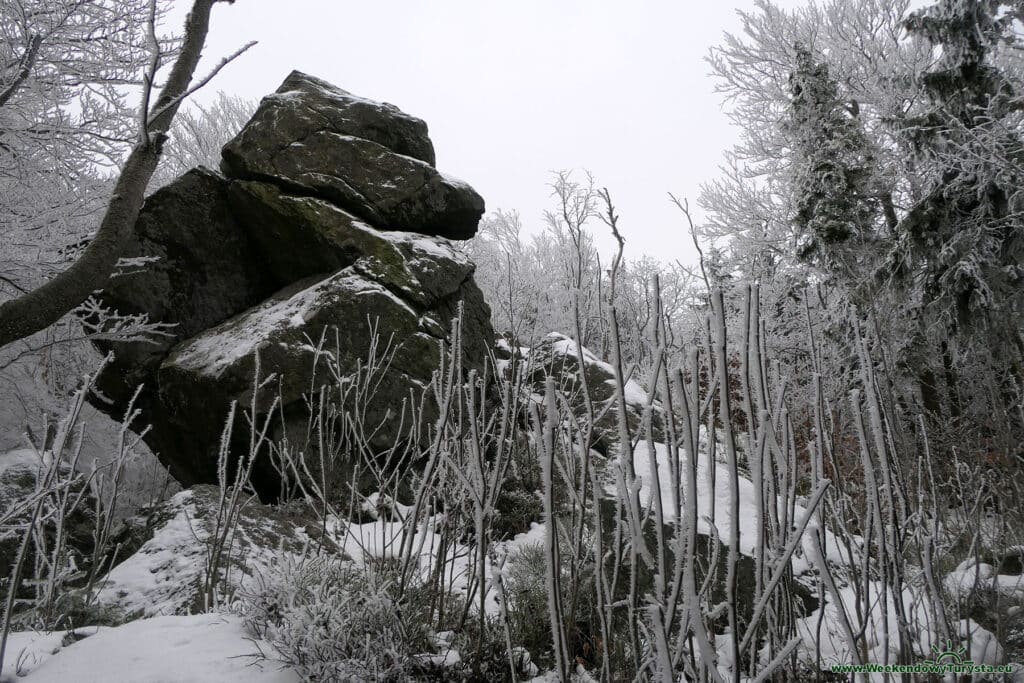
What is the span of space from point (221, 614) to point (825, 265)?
337 inches

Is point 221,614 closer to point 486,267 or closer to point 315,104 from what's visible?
point 315,104

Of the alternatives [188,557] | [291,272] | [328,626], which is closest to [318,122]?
[291,272]

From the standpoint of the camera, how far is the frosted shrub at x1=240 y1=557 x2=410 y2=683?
1.69 m

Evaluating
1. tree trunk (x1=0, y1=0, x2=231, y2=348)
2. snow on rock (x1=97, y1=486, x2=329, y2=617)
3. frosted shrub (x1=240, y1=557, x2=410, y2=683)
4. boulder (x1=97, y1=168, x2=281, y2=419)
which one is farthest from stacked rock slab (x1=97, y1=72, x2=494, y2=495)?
frosted shrub (x1=240, y1=557, x2=410, y2=683)

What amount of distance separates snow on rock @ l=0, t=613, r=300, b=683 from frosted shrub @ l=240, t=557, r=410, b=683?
6cm

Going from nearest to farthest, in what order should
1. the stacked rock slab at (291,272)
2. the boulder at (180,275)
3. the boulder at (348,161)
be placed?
the stacked rock slab at (291,272) → the boulder at (180,275) → the boulder at (348,161)

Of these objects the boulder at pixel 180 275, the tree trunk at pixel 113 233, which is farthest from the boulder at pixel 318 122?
the tree trunk at pixel 113 233

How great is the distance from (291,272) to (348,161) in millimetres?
1343

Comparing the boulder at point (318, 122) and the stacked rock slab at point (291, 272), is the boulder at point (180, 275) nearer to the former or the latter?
the stacked rock slab at point (291, 272)

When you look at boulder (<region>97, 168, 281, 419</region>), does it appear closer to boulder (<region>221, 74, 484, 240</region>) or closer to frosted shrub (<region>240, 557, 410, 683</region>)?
boulder (<region>221, 74, 484, 240</region>)

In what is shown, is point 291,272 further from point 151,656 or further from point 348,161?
point 151,656

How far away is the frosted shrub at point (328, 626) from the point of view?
1.69m

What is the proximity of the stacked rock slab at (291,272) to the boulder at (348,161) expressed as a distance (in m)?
0.01

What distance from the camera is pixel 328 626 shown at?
1.78 m
